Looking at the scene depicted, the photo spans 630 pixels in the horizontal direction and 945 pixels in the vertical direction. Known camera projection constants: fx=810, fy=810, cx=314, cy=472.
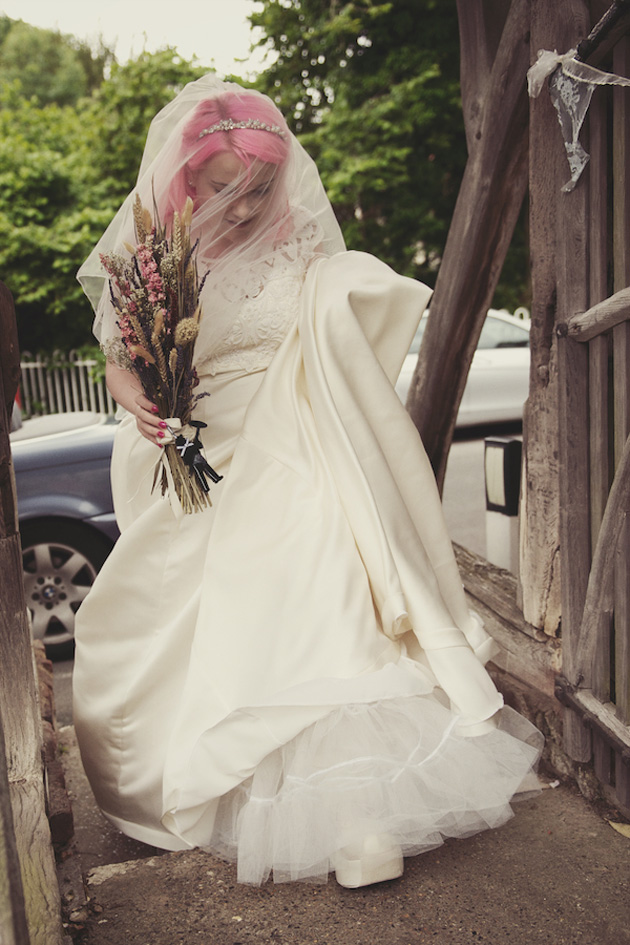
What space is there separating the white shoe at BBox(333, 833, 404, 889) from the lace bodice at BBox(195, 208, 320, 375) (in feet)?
4.72

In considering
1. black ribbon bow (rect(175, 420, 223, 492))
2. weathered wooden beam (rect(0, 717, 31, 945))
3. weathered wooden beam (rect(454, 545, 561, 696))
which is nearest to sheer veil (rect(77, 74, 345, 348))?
black ribbon bow (rect(175, 420, 223, 492))

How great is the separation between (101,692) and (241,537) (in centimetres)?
76

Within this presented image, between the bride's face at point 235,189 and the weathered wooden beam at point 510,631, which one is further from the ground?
the bride's face at point 235,189

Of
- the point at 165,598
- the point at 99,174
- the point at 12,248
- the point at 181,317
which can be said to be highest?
the point at 99,174

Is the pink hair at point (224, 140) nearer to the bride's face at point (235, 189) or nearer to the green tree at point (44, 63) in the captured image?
the bride's face at point (235, 189)

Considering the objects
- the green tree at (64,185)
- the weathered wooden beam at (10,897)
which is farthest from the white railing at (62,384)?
the weathered wooden beam at (10,897)

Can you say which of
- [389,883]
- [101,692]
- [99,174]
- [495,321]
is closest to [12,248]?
[99,174]

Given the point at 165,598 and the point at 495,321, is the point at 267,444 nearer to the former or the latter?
the point at 165,598

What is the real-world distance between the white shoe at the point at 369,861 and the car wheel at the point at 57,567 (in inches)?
109

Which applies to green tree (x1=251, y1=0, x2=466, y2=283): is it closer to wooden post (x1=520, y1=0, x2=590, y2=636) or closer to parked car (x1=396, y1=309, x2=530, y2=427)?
parked car (x1=396, y1=309, x2=530, y2=427)

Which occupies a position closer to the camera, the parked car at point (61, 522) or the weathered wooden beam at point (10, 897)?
the weathered wooden beam at point (10, 897)

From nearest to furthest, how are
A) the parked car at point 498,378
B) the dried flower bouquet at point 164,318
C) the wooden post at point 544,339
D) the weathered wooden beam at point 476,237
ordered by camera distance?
the dried flower bouquet at point 164,318
the wooden post at point 544,339
the weathered wooden beam at point 476,237
the parked car at point 498,378

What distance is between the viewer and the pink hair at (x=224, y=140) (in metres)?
2.60

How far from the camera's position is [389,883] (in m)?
2.15
